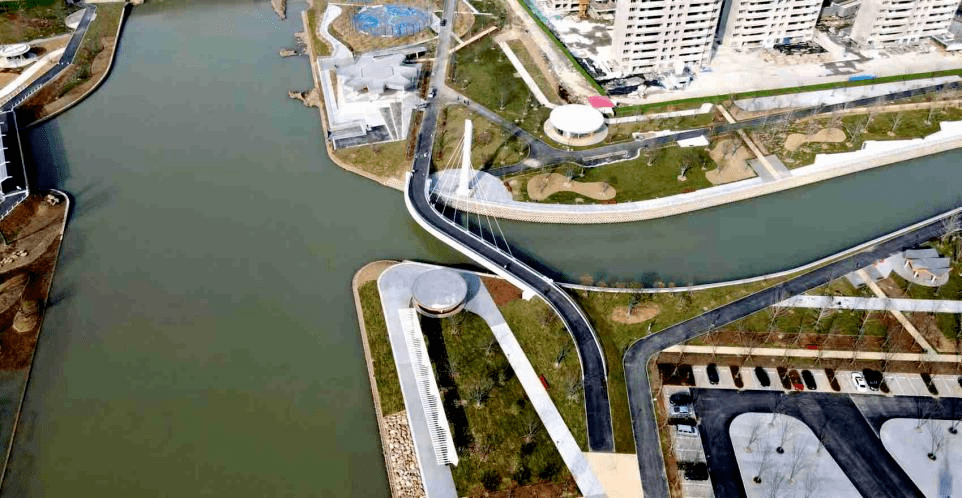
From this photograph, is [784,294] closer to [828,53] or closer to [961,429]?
[961,429]

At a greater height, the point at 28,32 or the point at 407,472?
the point at 28,32

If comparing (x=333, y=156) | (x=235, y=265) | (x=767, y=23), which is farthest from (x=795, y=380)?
(x=767, y=23)

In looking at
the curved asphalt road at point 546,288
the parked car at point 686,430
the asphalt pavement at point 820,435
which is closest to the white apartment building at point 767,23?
the curved asphalt road at point 546,288

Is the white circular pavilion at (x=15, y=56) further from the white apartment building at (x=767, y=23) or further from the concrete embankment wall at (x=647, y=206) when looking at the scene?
the white apartment building at (x=767, y=23)

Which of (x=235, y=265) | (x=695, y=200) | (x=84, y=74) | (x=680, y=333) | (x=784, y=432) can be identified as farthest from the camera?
(x=84, y=74)

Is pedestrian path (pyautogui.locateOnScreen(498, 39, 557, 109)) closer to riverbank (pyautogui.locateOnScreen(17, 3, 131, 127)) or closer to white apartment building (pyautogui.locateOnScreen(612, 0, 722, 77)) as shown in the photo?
white apartment building (pyautogui.locateOnScreen(612, 0, 722, 77))

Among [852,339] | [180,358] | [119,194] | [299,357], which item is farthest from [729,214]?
[119,194]

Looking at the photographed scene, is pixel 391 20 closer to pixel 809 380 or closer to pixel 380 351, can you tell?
pixel 380 351
